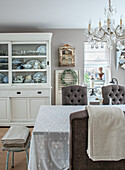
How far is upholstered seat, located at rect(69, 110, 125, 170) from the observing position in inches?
48.3

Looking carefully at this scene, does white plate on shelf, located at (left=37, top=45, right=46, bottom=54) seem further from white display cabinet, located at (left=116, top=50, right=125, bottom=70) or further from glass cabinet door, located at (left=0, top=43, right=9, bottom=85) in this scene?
white display cabinet, located at (left=116, top=50, right=125, bottom=70)

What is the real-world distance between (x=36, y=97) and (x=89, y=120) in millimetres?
2829

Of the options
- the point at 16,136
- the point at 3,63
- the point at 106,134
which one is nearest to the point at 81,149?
the point at 106,134

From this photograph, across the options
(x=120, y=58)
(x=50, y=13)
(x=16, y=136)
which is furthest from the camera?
(x=120, y=58)

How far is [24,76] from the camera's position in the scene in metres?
4.12

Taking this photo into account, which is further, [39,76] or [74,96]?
[39,76]

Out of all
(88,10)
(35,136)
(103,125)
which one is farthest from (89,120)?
(88,10)

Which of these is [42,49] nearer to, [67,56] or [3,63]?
[67,56]

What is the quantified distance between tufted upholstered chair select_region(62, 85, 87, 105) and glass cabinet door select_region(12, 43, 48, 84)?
1.22 m

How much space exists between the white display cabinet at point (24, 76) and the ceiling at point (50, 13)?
31 centimetres

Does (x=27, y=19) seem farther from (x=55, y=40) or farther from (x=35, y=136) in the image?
(x=35, y=136)

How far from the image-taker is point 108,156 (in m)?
1.27

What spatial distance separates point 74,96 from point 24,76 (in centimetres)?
162

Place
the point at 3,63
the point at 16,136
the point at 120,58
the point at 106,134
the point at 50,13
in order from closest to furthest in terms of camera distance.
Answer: the point at 106,134 → the point at 16,136 → the point at 50,13 → the point at 3,63 → the point at 120,58
